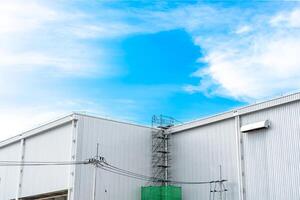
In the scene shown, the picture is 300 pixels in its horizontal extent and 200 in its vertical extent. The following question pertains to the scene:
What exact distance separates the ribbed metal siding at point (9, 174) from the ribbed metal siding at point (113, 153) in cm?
1185

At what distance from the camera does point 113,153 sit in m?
42.6

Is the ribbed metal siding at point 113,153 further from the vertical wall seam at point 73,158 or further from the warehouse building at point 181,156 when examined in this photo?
the vertical wall seam at point 73,158

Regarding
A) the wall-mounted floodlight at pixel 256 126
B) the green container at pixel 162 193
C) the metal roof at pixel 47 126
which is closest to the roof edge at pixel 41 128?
the metal roof at pixel 47 126

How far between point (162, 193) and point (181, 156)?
4.23 m

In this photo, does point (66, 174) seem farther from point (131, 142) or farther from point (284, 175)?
point (284, 175)

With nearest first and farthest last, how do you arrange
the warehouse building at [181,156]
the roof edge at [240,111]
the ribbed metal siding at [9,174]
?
the roof edge at [240,111], the warehouse building at [181,156], the ribbed metal siding at [9,174]

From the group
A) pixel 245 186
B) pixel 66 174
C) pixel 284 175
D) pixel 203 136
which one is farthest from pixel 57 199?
pixel 284 175

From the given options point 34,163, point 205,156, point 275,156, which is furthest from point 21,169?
point 275,156

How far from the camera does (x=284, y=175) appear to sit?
34719 millimetres

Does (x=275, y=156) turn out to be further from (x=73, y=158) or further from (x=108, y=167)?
(x=73, y=158)

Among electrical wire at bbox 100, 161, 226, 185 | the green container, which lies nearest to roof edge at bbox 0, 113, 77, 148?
electrical wire at bbox 100, 161, 226, 185

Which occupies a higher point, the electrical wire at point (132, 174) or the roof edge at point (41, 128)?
the roof edge at point (41, 128)

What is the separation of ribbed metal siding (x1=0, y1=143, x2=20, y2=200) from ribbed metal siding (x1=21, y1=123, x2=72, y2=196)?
2335 millimetres

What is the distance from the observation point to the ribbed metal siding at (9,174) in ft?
162
